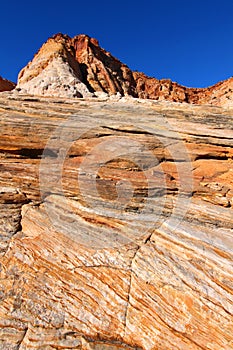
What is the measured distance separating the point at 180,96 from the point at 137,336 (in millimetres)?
71782

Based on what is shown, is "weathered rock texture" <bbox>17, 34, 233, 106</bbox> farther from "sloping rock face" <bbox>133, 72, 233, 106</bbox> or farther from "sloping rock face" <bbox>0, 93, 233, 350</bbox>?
"sloping rock face" <bbox>0, 93, 233, 350</bbox>

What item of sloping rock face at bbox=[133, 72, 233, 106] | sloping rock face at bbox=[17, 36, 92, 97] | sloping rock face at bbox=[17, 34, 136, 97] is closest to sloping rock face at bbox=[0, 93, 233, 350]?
sloping rock face at bbox=[17, 36, 92, 97]

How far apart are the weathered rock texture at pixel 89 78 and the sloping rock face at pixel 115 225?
59.1 ft

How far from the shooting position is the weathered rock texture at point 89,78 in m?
33.9

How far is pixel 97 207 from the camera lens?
1179 cm

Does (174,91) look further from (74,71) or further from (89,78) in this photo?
(74,71)

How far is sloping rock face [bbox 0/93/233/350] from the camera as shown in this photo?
8.88 meters

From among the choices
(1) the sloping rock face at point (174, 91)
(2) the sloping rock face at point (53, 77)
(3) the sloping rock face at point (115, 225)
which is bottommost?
(3) the sloping rock face at point (115, 225)

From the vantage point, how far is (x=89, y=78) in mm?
48875

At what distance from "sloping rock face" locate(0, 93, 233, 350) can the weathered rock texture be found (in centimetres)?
1800

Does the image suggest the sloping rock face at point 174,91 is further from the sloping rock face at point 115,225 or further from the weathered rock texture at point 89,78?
the sloping rock face at point 115,225

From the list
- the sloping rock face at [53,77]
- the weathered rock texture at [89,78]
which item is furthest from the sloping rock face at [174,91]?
the sloping rock face at [53,77]

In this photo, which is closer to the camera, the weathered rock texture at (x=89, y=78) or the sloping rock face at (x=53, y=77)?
the sloping rock face at (x=53, y=77)

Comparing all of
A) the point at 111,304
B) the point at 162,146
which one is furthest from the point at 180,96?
the point at 111,304
